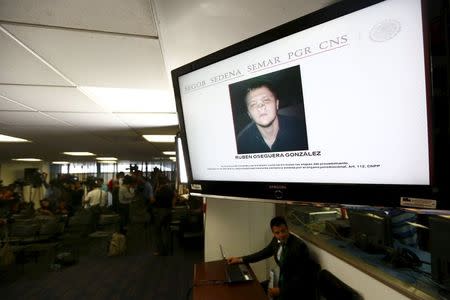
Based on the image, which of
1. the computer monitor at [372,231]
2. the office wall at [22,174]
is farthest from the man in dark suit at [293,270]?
the office wall at [22,174]

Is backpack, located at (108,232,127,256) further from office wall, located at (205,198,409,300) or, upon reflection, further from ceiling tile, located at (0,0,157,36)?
ceiling tile, located at (0,0,157,36)

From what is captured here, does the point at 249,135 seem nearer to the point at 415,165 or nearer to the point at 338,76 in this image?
the point at 338,76

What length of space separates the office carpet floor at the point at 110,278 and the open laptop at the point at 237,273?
1597 mm

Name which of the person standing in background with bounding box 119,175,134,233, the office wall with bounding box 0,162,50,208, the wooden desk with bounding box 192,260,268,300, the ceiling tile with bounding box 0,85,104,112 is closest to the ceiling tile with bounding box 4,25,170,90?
the ceiling tile with bounding box 0,85,104,112

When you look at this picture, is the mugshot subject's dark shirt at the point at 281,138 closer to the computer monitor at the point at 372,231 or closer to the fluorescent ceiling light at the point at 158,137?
the computer monitor at the point at 372,231

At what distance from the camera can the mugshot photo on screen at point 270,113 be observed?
3.17ft

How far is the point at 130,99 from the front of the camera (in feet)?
9.17

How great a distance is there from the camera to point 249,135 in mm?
1121

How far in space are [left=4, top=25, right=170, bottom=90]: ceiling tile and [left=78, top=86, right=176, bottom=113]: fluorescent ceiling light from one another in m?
0.20

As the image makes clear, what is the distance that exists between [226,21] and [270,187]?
0.81m

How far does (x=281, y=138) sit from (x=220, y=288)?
1.67 meters

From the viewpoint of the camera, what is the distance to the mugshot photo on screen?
97cm

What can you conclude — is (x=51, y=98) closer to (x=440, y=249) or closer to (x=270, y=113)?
(x=270, y=113)

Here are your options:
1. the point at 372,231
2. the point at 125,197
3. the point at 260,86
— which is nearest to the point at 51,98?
the point at 260,86
